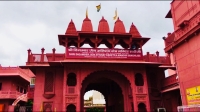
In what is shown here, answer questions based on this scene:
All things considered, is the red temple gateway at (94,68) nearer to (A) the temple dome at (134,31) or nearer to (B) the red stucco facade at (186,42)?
(A) the temple dome at (134,31)

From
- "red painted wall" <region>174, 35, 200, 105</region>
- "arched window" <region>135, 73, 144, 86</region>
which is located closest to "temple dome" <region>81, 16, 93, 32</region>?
"arched window" <region>135, 73, 144, 86</region>

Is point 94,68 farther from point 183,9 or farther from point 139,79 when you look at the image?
point 183,9

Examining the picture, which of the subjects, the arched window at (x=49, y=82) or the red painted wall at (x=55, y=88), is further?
the arched window at (x=49, y=82)

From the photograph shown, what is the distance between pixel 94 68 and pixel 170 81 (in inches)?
249

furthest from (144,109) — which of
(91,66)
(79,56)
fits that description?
(79,56)

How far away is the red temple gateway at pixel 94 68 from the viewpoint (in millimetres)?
15945

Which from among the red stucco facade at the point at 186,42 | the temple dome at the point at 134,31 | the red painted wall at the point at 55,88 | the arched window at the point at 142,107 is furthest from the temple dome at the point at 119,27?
the arched window at the point at 142,107

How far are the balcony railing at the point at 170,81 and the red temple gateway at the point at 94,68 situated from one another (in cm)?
10

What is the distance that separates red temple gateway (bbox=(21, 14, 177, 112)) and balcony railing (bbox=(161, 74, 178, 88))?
0.10 meters

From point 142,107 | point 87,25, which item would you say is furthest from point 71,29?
point 142,107

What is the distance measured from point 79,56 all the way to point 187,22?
8.01 m

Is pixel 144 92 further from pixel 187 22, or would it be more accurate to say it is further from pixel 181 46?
pixel 187 22

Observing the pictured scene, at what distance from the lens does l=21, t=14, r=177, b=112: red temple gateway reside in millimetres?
15945

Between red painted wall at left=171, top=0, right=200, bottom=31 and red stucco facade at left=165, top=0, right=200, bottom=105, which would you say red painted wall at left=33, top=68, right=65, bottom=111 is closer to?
red stucco facade at left=165, top=0, right=200, bottom=105
